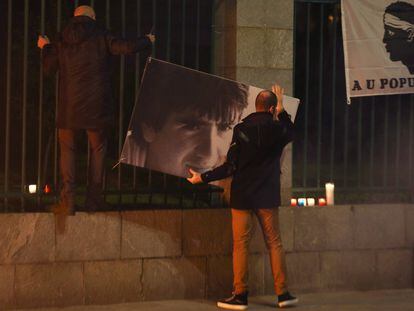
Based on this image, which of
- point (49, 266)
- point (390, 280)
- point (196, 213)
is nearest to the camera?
point (49, 266)

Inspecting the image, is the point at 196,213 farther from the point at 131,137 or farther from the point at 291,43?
the point at 291,43

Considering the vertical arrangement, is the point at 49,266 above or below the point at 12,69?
below

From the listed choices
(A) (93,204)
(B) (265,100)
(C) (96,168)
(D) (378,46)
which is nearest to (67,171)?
(C) (96,168)

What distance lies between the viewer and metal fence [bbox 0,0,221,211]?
25.6 ft

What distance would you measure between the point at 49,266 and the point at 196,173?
58.7 inches

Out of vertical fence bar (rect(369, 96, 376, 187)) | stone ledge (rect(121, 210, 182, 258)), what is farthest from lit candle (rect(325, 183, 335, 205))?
stone ledge (rect(121, 210, 182, 258))

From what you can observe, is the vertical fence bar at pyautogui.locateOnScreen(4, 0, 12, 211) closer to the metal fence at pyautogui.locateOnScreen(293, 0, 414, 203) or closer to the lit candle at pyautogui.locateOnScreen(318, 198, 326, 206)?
the metal fence at pyautogui.locateOnScreen(293, 0, 414, 203)

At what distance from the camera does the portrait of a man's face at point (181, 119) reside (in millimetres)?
7727

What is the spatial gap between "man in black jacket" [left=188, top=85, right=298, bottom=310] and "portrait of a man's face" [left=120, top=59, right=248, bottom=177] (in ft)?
1.27

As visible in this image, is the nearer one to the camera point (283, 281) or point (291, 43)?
point (283, 281)

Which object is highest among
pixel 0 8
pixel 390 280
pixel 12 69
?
pixel 0 8

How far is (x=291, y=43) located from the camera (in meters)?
8.52

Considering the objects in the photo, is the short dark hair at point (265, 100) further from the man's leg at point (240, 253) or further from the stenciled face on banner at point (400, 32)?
the stenciled face on banner at point (400, 32)

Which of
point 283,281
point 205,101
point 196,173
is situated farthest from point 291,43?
point 283,281
